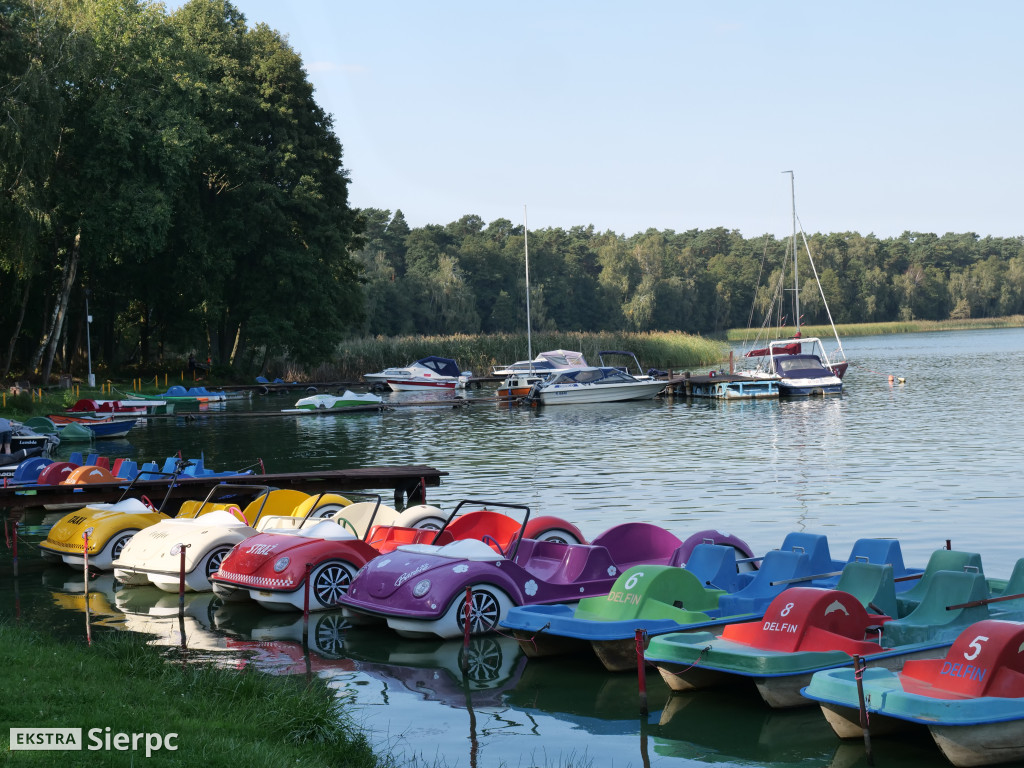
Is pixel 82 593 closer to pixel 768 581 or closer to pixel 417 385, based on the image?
pixel 768 581

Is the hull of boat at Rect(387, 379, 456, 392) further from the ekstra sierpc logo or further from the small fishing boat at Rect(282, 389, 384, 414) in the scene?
the ekstra sierpc logo

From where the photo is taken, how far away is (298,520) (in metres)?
14.1

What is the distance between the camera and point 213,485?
18750 mm

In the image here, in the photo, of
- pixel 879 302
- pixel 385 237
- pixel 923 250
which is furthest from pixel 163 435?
pixel 923 250

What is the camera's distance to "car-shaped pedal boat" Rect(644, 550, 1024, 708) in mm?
8352

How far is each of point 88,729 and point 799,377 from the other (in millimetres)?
44768

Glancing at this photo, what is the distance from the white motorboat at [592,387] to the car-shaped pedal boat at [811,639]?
37.9 m

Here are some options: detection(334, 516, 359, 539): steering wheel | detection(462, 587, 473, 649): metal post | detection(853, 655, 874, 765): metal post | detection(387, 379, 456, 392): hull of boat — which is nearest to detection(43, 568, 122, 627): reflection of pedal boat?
detection(334, 516, 359, 539): steering wheel

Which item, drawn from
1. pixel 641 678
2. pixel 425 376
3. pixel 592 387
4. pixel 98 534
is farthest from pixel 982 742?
pixel 425 376

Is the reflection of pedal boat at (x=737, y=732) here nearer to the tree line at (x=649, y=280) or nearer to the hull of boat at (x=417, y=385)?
the hull of boat at (x=417, y=385)

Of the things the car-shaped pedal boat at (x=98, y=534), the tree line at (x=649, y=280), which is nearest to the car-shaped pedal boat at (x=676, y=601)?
the car-shaped pedal boat at (x=98, y=534)

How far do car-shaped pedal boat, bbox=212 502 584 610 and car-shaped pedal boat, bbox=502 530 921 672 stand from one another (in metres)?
2.14

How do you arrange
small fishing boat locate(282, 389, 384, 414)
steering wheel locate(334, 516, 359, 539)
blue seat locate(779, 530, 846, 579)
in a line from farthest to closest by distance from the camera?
small fishing boat locate(282, 389, 384, 414) → steering wheel locate(334, 516, 359, 539) → blue seat locate(779, 530, 846, 579)

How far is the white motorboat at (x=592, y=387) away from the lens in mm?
47562
